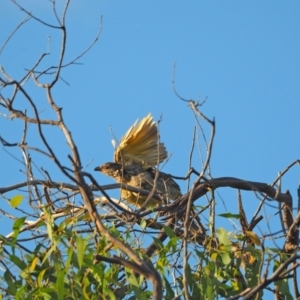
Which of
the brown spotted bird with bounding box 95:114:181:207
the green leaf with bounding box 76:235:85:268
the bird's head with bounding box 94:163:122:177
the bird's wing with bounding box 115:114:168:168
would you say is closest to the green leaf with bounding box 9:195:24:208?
the green leaf with bounding box 76:235:85:268

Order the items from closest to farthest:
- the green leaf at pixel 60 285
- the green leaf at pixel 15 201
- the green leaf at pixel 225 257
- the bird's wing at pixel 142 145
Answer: the green leaf at pixel 60 285 < the green leaf at pixel 15 201 < the green leaf at pixel 225 257 < the bird's wing at pixel 142 145

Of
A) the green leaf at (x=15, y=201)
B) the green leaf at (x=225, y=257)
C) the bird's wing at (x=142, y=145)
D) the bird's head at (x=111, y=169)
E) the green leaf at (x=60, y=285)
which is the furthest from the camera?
the bird's head at (x=111, y=169)

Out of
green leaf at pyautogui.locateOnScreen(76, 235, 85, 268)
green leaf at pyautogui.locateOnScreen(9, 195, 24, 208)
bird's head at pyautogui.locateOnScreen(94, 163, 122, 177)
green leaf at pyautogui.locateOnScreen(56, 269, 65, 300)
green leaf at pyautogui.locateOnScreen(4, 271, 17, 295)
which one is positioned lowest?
green leaf at pyautogui.locateOnScreen(56, 269, 65, 300)

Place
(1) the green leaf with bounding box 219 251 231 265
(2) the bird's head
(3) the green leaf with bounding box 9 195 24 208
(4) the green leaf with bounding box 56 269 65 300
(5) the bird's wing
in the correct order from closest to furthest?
(4) the green leaf with bounding box 56 269 65 300, (3) the green leaf with bounding box 9 195 24 208, (1) the green leaf with bounding box 219 251 231 265, (5) the bird's wing, (2) the bird's head

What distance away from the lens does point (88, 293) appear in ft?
9.95

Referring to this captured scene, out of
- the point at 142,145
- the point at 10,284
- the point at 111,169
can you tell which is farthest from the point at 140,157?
the point at 10,284

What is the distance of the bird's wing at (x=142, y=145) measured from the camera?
616cm

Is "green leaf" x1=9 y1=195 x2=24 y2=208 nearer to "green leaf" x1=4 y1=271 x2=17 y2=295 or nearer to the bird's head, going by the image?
"green leaf" x1=4 y1=271 x2=17 y2=295

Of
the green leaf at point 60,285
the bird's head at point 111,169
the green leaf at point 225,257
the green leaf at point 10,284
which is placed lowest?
the green leaf at point 60,285

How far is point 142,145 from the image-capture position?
6.32m

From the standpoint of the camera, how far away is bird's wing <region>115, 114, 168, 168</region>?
243 inches

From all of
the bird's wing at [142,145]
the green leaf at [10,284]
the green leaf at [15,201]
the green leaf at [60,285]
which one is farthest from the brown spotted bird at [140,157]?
the green leaf at [60,285]

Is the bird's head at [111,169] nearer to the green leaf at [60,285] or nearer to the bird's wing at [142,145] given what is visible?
the bird's wing at [142,145]

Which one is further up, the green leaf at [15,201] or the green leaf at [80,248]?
the green leaf at [15,201]
